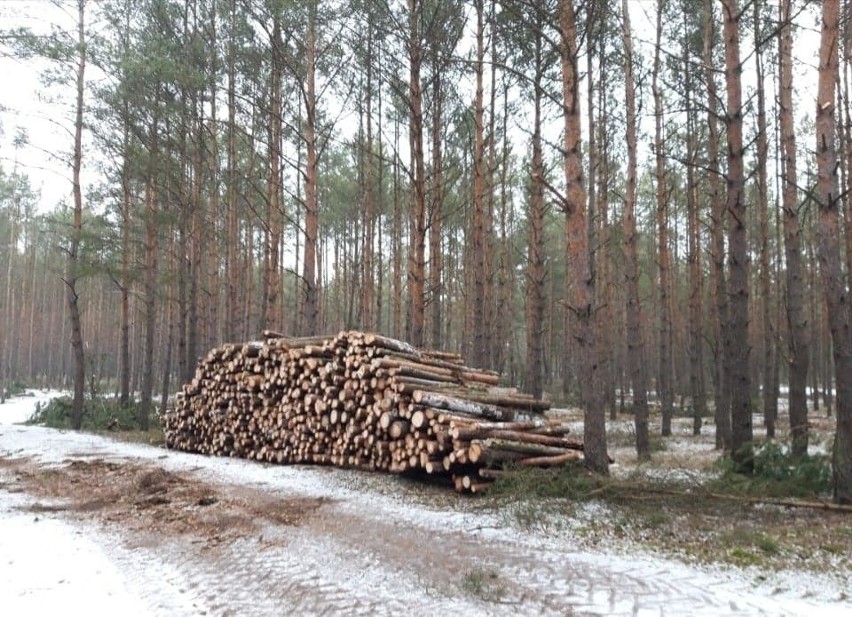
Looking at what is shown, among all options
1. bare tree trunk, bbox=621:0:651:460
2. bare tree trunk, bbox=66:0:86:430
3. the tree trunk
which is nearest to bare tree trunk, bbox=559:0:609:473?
bare tree trunk, bbox=621:0:651:460

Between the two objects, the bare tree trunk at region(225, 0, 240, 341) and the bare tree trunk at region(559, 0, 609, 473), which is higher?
the bare tree trunk at region(225, 0, 240, 341)

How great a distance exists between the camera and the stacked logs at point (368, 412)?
702 cm

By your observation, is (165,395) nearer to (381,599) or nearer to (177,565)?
(177,565)

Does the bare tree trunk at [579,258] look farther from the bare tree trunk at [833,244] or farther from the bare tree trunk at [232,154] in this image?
the bare tree trunk at [232,154]

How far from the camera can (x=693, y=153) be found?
16.0m

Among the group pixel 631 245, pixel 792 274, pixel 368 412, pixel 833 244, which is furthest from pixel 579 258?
pixel 631 245

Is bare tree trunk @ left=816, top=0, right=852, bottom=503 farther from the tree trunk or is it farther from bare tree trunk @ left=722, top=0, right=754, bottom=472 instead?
the tree trunk

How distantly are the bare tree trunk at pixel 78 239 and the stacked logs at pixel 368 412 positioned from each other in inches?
283

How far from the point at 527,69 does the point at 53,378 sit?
4800 cm

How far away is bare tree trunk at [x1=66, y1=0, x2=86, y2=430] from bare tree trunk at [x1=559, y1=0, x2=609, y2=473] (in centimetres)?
1451

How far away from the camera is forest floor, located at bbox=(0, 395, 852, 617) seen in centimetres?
366

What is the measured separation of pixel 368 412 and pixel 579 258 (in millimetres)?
3397

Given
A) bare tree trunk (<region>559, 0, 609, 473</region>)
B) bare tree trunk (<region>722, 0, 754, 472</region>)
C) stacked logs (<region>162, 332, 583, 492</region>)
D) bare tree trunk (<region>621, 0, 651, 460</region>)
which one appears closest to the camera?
stacked logs (<region>162, 332, 583, 492</region>)

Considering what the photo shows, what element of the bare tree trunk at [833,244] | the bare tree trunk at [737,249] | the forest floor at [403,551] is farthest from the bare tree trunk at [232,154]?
the bare tree trunk at [833,244]
